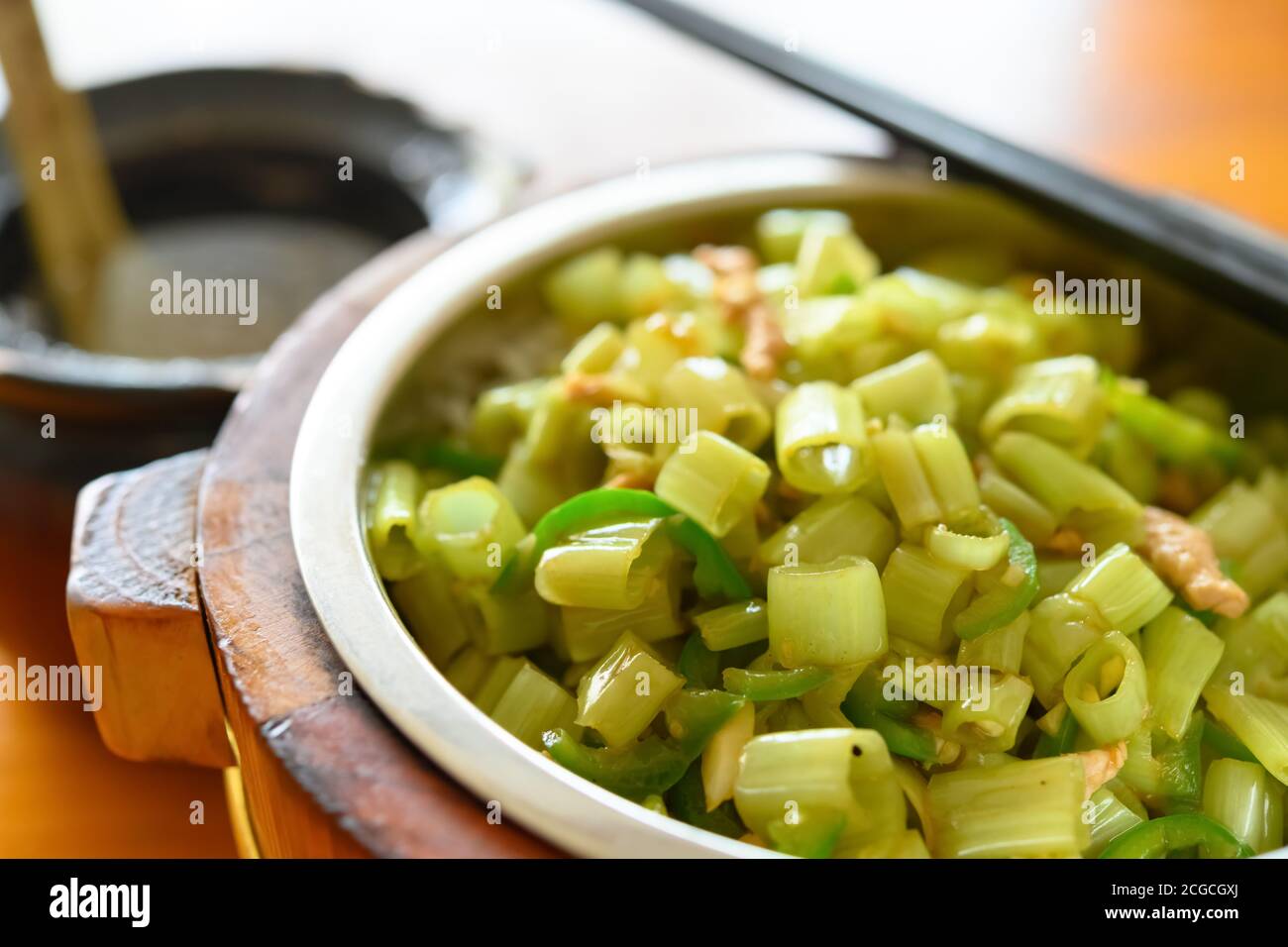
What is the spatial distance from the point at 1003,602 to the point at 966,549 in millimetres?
53

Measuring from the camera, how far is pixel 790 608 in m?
0.95

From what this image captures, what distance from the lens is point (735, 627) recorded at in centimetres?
99

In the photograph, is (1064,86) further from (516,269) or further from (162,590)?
(162,590)

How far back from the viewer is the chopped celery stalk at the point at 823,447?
104 centimetres

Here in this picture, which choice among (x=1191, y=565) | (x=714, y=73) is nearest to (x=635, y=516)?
(x=1191, y=565)

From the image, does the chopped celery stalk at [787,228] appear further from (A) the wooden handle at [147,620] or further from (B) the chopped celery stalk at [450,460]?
(A) the wooden handle at [147,620]

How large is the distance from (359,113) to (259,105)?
0.17 meters

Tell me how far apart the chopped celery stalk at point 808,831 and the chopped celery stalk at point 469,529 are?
1.10 feet

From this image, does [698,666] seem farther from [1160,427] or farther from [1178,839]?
[1160,427]

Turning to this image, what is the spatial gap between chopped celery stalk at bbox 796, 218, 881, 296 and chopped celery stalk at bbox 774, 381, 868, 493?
0.85 ft

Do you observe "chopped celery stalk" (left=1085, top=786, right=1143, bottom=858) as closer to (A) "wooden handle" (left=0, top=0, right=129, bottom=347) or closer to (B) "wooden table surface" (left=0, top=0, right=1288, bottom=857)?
(B) "wooden table surface" (left=0, top=0, right=1288, bottom=857)
